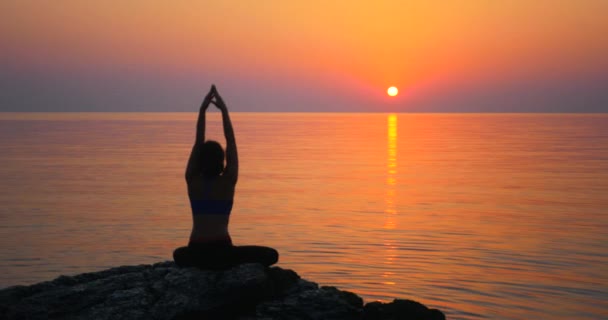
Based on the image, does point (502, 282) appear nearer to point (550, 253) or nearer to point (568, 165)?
point (550, 253)

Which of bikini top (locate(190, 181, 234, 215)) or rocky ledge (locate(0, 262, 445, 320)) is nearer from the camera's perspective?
rocky ledge (locate(0, 262, 445, 320))

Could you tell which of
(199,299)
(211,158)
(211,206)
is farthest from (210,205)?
(199,299)

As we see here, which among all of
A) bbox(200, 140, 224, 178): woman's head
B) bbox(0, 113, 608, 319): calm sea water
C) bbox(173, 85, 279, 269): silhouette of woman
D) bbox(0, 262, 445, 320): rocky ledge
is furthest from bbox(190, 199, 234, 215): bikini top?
bbox(0, 113, 608, 319): calm sea water

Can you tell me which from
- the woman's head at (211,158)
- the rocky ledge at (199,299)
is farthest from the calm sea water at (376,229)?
the woman's head at (211,158)

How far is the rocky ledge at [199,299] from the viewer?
8.40 meters

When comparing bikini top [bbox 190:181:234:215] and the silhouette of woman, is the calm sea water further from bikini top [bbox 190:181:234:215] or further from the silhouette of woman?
bikini top [bbox 190:181:234:215]

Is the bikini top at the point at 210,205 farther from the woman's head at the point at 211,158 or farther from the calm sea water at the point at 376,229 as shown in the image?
the calm sea water at the point at 376,229

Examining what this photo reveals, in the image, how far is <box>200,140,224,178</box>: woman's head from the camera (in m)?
8.65

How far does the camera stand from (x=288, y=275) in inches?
362

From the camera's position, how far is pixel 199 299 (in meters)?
8.44

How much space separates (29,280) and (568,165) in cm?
3782

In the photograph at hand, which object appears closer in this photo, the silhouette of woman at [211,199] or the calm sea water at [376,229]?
the silhouette of woman at [211,199]

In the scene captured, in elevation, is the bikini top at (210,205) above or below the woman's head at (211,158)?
below

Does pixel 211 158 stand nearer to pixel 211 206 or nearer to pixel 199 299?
pixel 211 206
